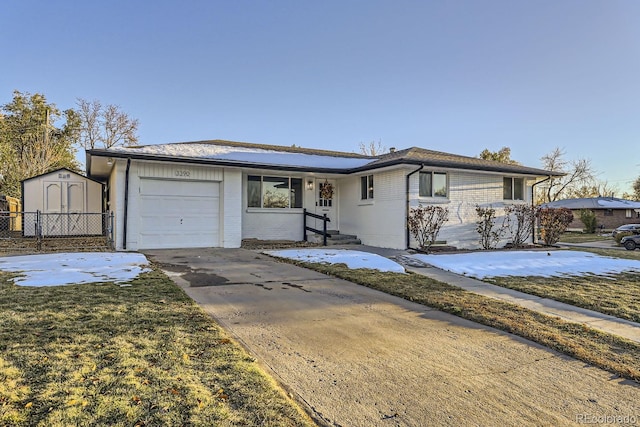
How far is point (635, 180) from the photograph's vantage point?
43062mm

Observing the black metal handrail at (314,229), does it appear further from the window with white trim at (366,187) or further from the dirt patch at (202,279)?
the dirt patch at (202,279)

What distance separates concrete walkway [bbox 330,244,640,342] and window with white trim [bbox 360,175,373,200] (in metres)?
5.65

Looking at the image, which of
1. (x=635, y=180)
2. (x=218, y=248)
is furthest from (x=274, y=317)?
(x=635, y=180)

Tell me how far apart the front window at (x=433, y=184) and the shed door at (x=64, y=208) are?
14.2 m

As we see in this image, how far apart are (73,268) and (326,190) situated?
9.57 meters

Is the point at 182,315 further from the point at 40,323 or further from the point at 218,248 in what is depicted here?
the point at 218,248

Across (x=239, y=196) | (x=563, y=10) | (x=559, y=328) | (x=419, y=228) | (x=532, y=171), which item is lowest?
(x=559, y=328)

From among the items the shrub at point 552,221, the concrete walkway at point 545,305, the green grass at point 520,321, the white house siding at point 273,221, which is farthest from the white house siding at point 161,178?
the shrub at point 552,221

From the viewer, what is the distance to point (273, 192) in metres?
14.3

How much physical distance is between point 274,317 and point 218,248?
25.8ft

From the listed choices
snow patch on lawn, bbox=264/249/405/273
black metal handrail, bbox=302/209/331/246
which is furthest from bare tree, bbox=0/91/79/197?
snow patch on lawn, bbox=264/249/405/273

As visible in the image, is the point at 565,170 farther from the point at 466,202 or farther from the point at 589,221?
the point at 466,202

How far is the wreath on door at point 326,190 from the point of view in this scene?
15.3m

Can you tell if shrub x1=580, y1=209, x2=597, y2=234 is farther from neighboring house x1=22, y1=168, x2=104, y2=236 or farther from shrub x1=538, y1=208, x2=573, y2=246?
neighboring house x1=22, y1=168, x2=104, y2=236
